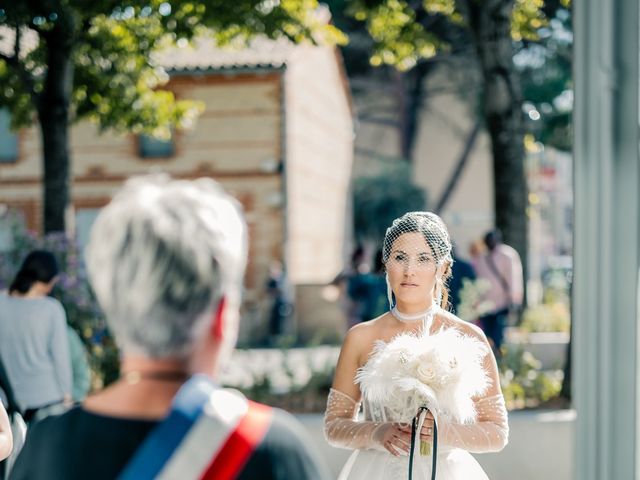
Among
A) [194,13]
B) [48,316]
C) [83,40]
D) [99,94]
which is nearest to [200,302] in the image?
[48,316]

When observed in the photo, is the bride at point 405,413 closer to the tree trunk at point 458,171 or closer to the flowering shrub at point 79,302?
the flowering shrub at point 79,302

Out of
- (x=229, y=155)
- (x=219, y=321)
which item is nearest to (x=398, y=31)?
(x=229, y=155)

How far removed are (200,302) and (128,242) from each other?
0.18 m

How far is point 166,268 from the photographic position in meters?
1.70

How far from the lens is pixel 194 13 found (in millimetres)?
9633

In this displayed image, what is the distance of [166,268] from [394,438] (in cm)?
184

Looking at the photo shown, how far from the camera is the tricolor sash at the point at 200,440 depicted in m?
1.61

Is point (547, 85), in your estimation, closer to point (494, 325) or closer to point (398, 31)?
point (398, 31)

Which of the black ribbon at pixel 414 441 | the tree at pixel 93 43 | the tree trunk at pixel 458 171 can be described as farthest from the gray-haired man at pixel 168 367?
the tree trunk at pixel 458 171

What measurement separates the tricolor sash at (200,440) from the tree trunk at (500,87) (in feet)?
30.6

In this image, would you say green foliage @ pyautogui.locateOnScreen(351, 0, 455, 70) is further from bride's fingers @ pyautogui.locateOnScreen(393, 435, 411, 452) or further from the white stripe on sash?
the white stripe on sash

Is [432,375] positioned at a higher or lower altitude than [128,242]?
lower

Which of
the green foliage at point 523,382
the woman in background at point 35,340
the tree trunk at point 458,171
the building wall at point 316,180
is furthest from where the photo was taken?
the tree trunk at point 458,171

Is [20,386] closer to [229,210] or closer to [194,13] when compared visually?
[229,210]
